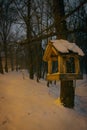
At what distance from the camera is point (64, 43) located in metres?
6.12

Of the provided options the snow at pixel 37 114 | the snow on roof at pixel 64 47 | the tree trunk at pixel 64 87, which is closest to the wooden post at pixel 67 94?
the tree trunk at pixel 64 87

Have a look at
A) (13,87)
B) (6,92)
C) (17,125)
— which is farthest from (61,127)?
(13,87)

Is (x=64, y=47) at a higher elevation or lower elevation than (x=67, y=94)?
higher

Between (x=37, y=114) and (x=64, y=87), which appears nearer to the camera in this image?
(x=37, y=114)

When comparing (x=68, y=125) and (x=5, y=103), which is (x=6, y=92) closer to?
(x=5, y=103)

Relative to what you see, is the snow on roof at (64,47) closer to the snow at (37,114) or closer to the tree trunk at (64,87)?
the snow at (37,114)

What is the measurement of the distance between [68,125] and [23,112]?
Answer: 1.64 metres

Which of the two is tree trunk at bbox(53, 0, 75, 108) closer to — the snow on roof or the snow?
the snow

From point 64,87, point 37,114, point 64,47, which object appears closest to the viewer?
point 64,47

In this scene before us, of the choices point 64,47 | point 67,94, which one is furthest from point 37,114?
point 64,47

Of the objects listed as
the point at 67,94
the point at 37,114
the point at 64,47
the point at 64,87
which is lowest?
the point at 37,114

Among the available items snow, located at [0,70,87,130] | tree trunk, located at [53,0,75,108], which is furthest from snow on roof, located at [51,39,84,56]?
tree trunk, located at [53,0,75,108]

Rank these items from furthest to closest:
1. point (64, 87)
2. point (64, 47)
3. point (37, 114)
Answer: point (64, 87), point (37, 114), point (64, 47)

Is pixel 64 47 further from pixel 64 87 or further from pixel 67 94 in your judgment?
pixel 67 94
